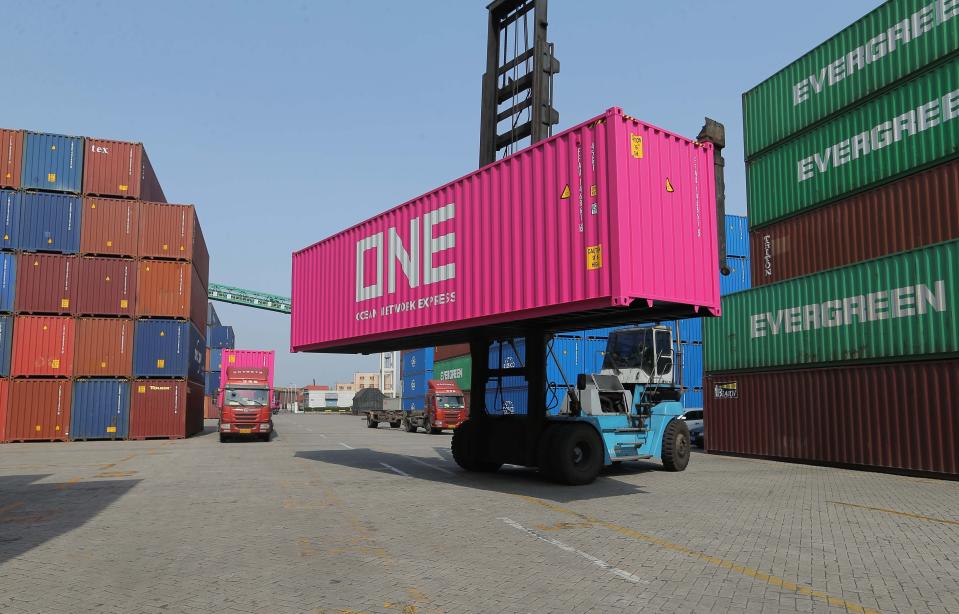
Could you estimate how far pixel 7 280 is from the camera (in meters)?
25.5

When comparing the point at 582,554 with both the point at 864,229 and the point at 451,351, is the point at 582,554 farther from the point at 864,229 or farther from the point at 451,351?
the point at 451,351

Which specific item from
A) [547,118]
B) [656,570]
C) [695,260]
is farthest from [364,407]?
[656,570]

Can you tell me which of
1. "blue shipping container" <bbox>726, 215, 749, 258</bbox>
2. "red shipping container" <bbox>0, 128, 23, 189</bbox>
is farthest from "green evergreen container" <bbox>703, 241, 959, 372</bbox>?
"red shipping container" <bbox>0, 128, 23, 189</bbox>

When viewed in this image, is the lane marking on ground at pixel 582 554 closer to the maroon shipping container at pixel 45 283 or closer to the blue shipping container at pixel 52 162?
the maroon shipping container at pixel 45 283

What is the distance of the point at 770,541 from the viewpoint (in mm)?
7492

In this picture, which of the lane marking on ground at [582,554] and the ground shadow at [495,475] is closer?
the lane marking on ground at [582,554]

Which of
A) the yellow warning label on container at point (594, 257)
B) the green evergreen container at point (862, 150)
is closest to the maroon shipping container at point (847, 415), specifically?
the green evergreen container at point (862, 150)

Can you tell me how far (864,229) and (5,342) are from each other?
94.4 feet

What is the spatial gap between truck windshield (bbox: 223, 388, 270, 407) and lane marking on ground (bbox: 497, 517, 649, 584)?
793 inches

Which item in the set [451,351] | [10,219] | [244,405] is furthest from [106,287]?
[451,351]

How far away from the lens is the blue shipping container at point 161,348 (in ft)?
89.9

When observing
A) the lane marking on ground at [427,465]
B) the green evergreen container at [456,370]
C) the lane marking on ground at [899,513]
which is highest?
the green evergreen container at [456,370]

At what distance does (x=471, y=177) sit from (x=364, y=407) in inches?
1501

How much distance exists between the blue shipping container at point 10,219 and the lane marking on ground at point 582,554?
82.3ft
